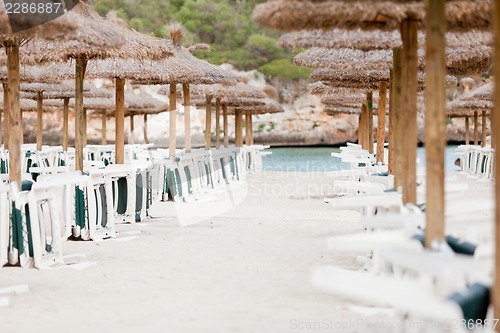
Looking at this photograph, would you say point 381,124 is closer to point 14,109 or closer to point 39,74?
point 14,109

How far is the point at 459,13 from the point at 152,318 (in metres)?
2.38

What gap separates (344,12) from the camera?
3.82m

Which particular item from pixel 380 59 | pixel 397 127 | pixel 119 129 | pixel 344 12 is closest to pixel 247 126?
pixel 119 129

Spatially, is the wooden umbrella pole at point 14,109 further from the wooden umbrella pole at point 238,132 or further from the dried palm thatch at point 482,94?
the wooden umbrella pole at point 238,132

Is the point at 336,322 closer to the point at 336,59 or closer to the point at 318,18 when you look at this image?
the point at 318,18

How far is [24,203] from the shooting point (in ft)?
17.6

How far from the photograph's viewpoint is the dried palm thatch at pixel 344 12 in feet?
12.3

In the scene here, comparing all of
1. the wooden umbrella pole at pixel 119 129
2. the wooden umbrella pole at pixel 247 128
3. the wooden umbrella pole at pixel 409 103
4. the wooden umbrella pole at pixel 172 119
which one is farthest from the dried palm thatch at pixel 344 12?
the wooden umbrella pole at pixel 247 128

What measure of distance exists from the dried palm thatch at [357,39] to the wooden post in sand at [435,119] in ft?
8.95

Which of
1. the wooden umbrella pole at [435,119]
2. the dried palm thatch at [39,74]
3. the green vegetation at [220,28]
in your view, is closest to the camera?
the wooden umbrella pole at [435,119]

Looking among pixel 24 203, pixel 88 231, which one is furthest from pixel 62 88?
pixel 24 203

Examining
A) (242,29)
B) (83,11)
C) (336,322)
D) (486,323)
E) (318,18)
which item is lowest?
(336,322)

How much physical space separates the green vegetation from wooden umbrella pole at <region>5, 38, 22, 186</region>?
3441 centimetres

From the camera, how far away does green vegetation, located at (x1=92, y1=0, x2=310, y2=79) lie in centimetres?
4147
